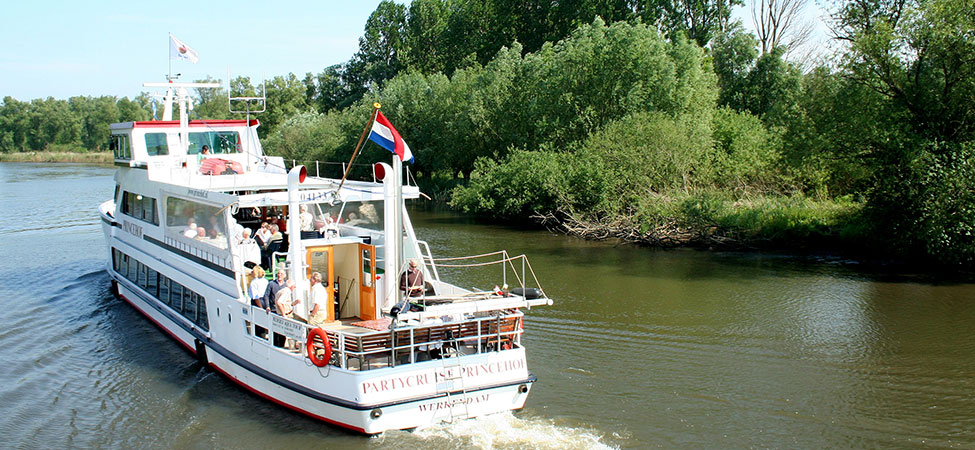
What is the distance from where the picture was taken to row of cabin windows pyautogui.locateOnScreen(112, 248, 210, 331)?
14.3 meters

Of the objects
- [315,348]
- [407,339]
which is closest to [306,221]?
[315,348]

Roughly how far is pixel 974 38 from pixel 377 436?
22025 mm

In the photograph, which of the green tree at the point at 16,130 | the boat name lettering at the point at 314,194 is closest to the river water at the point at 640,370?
the boat name lettering at the point at 314,194

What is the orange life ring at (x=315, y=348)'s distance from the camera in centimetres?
1027

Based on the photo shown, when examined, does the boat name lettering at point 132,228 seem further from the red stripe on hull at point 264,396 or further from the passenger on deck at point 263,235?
the passenger on deck at point 263,235

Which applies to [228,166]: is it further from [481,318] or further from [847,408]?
[847,408]

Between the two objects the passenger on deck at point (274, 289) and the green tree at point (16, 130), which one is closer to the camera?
the passenger on deck at point (274, 289)

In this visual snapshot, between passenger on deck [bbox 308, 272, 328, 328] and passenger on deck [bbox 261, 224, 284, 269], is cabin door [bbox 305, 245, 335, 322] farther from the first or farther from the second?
passenger on deck [bbox 261, 224, 284, 269]

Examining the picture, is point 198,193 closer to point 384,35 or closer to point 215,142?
point 215,142

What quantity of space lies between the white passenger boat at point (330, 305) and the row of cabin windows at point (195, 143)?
35.5 inches

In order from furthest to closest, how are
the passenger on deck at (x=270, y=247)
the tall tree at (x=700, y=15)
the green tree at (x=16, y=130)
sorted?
the green tree at (x=16, y=130), the tall tree at (x=700, y=15), the passenger on deck at (x=270, y=247)

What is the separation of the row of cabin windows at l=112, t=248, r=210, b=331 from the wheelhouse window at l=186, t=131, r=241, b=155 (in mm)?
3212

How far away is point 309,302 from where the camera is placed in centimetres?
1220

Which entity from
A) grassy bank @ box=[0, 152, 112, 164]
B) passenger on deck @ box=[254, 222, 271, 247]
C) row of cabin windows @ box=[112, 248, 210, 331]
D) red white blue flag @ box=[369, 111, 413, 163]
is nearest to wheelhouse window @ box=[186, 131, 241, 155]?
row of cabin windows @ box=[112, 248, 210, 331]
